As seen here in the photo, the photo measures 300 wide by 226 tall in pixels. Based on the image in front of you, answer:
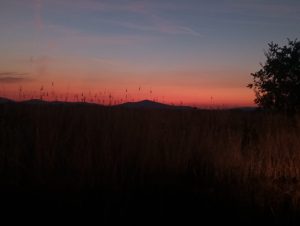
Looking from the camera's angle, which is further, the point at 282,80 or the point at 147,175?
the point at 282,80

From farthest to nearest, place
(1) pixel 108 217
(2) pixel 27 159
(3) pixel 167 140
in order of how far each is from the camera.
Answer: (3) pixel 167 140 < (2) pixel 27 159 < (1) pixel 108 217

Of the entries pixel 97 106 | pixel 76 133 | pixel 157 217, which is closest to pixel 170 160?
pixel 157 217

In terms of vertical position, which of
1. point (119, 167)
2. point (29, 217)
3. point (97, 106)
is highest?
point (97, 106)

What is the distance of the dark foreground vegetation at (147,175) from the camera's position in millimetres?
5199

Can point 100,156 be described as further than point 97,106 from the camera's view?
No

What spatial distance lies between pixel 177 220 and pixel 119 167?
1.61 m

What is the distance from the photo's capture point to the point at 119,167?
6.37m

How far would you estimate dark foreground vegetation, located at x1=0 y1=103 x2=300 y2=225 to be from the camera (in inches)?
205

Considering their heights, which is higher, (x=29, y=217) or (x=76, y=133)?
(x=76, y=133)

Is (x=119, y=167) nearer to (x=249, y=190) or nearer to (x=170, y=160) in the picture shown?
(x=170, y=160)

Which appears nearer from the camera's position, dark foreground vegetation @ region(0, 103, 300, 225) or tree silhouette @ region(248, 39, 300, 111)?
dark foreground vegetation @ region(0, 103, 300, 225)

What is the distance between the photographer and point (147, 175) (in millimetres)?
6270

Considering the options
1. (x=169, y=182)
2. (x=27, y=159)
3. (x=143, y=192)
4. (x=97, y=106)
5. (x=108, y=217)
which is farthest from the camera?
(x=97, y=106)

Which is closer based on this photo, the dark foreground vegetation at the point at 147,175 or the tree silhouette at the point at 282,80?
the dark foreground vegetation at the point at 147,175
